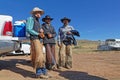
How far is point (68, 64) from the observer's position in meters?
11.3

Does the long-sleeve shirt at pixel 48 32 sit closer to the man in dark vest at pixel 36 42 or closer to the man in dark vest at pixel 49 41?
the man in dark vest at pixel 49 41

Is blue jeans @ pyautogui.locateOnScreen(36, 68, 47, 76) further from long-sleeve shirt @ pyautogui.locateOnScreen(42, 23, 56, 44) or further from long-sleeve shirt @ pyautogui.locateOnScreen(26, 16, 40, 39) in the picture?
long-sleeve shirt @ pyautogui.locateOnScreen(42, 23, 56, 44)

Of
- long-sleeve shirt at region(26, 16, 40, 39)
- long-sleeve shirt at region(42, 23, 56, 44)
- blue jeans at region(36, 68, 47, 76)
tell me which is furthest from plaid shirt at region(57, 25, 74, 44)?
blue jeans at region(36, 68, 47, 76)

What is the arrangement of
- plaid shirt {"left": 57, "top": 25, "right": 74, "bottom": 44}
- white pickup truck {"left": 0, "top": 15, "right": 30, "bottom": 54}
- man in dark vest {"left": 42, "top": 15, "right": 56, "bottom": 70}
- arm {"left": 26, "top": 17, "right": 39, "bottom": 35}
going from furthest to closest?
plaid shirt {"left": 57, "top": 25, "right": 74, "bottom": 44}, man in dark vest {"left": 42, "top": 15, "right": 56, "bottom": 70}, white pickup truck {"left": 0, "top": 15, "right": 30, "bottom": 54}, arm {"left": 26, "top": 17, "right": 39, "bottom": 35}

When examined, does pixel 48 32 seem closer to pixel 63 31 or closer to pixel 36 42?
pixel 63 31

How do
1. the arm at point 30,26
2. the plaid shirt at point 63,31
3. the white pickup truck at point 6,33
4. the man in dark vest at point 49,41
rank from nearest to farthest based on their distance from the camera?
the arm at point 30,26
the white pickup truck at point 6,33
the man in dark vest at point 49,41
the plaid shirt at point 63,31

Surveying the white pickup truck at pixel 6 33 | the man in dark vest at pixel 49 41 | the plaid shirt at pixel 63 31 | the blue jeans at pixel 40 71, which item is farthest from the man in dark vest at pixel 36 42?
the plaid shirt at pixel 63 31

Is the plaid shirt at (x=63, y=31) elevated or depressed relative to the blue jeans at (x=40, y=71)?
elevated

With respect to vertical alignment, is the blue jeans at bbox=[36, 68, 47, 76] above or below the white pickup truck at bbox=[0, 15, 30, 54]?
below

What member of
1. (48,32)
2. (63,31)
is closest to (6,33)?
(48,32)

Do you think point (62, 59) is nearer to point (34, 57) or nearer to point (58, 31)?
point (58, 31)

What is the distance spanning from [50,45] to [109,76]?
7.04 ft

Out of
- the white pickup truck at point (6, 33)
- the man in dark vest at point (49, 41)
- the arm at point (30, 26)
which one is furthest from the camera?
the man in dark vest at point (49, 41)

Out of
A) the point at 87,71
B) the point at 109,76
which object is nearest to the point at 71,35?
the point at 87,71
